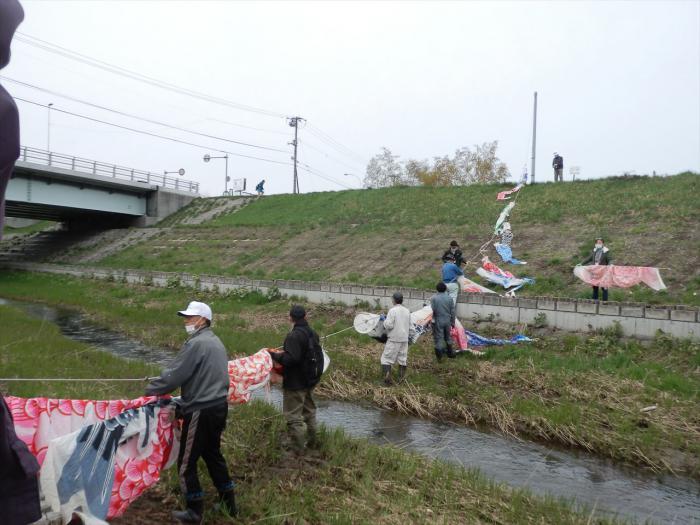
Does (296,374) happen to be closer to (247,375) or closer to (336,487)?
(247,375)

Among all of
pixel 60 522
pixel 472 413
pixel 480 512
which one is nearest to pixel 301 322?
pixel 480 512

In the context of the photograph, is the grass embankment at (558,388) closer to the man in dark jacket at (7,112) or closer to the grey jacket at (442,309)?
the grey jacket at (442,309)

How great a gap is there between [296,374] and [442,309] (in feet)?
17.8

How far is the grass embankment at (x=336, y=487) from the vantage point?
5.04 meters

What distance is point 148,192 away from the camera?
3928 cm

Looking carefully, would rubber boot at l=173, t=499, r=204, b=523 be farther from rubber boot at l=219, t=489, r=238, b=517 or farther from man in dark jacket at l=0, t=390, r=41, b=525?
man in dark jacket at l=0, t=390, r=41, b=525

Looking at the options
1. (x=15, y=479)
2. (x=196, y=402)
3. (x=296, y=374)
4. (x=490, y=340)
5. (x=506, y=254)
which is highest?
(x=506, y=254)

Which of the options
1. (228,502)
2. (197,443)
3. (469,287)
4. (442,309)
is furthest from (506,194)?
(197,443)

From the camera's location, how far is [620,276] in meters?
13.2

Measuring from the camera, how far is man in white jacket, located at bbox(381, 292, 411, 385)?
33.3 feet

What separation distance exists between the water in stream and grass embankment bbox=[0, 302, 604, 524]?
2.78 feet

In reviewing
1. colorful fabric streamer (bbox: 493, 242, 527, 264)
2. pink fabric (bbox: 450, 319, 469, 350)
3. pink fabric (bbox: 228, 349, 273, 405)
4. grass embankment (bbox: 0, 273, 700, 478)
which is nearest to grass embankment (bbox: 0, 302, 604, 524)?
pink fabric (bbox: 228, 349, 273, 405)

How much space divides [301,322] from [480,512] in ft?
9.31

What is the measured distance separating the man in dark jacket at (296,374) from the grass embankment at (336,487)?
0.32 metres
